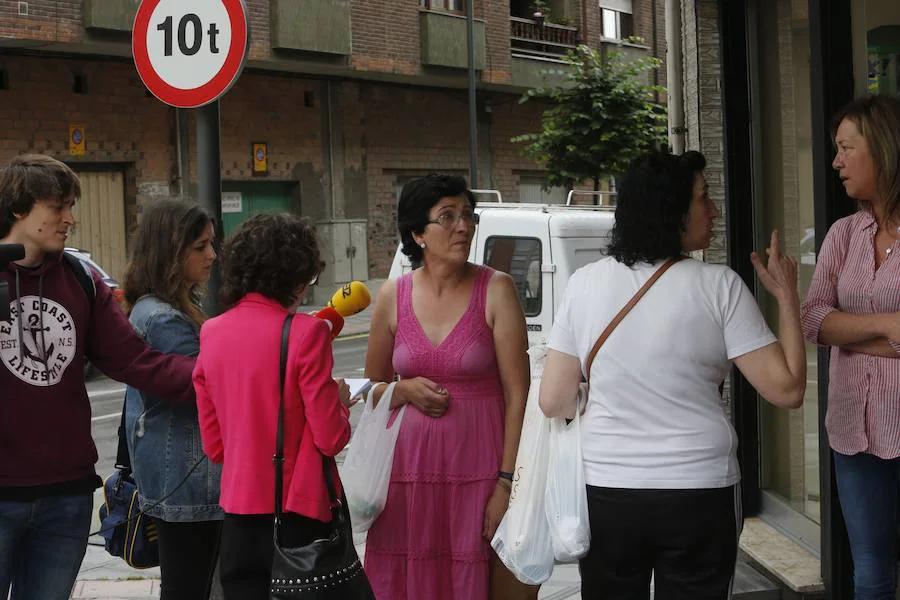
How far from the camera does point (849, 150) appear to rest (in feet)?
11.9

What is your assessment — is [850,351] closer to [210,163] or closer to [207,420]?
[207,420]

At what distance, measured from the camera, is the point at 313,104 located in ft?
79.4

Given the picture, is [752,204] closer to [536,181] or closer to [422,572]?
[422,572]

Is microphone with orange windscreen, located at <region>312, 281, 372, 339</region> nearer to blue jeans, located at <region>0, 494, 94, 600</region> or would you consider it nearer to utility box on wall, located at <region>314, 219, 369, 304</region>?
blue jeans, located at <region>0, 494, 94, 600</region>

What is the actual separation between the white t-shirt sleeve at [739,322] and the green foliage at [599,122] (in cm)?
1658

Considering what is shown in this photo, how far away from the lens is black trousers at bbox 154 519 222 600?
3.71m

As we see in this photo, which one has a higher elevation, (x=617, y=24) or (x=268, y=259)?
(x=617, y=24)

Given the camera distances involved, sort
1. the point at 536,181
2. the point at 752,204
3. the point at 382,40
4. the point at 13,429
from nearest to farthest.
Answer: the point at 13,429
the point at 752,204
the point at 382,40
the point at 536,181

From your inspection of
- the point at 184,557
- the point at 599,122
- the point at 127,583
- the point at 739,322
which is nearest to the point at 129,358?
the point at 184,557

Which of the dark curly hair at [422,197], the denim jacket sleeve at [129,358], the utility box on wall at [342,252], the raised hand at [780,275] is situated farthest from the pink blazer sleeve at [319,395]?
the utility box on wall at [342,252]

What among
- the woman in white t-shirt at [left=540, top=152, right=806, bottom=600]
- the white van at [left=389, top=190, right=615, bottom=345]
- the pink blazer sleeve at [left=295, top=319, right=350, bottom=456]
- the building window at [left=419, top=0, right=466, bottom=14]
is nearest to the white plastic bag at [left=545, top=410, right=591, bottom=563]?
the woman in white t-shirt at [left=540, top=152, right=806, bottom=600]

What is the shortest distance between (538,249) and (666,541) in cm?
711

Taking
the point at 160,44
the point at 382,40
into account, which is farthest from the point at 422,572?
the point at 382,40

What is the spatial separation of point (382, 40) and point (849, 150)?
20.9m
